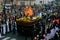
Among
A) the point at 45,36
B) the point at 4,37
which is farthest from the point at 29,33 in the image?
the point at 45,36

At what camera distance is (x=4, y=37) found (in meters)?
8.32

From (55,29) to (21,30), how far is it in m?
3.19

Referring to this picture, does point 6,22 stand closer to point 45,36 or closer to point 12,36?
point 12,36

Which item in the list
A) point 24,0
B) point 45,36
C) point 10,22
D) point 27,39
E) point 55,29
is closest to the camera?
point 45,36

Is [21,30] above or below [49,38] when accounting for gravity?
below

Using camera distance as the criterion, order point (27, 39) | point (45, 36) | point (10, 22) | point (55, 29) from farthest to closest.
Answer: point (10, 22) < point (27, 39) < point (55, 29) < point (45, 36)

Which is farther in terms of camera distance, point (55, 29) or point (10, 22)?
point (10, 22)

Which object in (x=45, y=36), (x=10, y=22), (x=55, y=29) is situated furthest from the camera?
(x=10, y=22)

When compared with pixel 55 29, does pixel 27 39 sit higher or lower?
lower

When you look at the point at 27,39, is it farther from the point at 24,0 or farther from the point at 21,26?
the point at 24,0

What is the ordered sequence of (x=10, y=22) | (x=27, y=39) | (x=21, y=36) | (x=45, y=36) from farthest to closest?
(x=10, y=22), (x=21, y=36), (x=27, y=39), (x=45, y=36)

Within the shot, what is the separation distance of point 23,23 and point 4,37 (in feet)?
3.94

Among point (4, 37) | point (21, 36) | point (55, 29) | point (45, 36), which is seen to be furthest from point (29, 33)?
point (45, 36)

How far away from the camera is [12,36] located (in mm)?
8602
